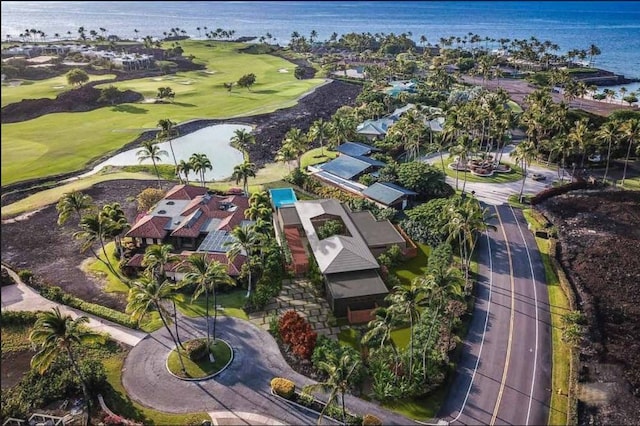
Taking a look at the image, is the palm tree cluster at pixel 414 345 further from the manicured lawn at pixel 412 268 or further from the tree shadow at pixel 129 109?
the tree shadow at pixel 129 109

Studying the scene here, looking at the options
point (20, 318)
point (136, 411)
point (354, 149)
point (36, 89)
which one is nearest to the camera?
point (136, 411)

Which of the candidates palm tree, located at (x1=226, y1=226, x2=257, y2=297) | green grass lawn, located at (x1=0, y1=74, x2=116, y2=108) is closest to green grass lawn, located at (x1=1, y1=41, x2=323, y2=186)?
green grass lawn, located at (x1=0, y1=74, x2=116, y2=108)

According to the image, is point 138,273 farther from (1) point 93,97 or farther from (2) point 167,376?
(1) point 93,97

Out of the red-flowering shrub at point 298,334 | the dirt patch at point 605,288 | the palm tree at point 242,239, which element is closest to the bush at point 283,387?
the red-flowering shrub at point 298,334

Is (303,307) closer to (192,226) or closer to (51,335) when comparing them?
(192,226)

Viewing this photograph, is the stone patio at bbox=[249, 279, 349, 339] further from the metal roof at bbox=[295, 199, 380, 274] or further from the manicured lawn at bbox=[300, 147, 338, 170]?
the manicured lawn at bbox=[300, 147, 338, 170]

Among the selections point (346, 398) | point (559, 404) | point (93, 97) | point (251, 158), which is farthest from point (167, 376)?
point (93, 97)

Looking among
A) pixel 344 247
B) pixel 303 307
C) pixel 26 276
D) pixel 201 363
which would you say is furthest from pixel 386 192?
pixel 26 276
